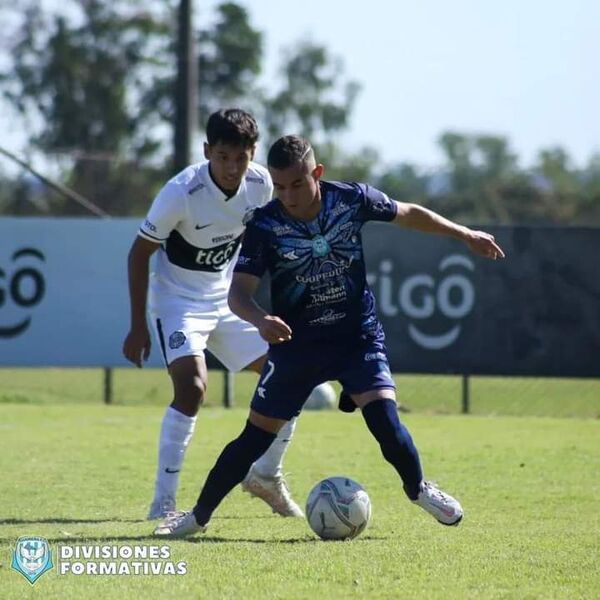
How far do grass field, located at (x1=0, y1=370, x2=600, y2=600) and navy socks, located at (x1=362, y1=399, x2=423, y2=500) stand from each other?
320mm

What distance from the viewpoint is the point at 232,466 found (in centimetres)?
810

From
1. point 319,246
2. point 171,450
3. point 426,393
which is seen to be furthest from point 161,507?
point 426,393

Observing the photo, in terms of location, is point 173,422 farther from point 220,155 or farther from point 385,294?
point 385,294

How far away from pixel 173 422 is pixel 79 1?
→ 41.5 meters

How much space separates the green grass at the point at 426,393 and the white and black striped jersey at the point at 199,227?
848cm

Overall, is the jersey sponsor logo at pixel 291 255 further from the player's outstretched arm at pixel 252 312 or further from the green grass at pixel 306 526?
the green grass at pixel 306 526

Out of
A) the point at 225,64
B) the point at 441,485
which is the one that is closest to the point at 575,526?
the point at 441,485

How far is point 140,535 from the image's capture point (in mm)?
8094

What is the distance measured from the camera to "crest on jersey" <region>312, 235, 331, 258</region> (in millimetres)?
7938

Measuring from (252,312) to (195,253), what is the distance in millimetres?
1762

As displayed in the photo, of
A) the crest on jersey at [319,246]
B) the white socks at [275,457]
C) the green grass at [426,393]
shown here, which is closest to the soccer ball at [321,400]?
the green grass at [426,393]

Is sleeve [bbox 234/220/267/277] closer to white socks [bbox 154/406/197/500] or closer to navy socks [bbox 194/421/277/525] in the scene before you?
navy socks [bbox 194/421/277/525]

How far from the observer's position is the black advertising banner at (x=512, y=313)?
17.1 meters

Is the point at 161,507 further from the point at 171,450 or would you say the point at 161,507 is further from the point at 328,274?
the point at 328,274
